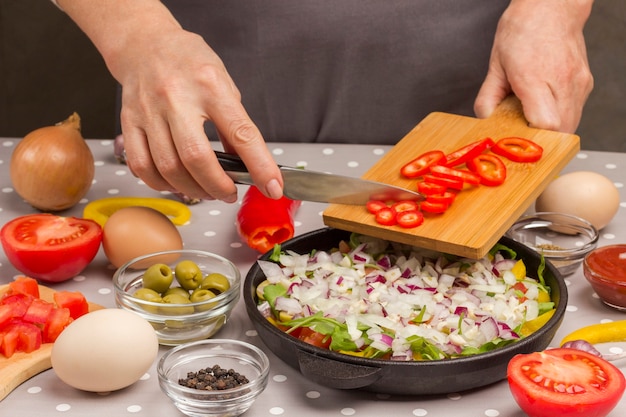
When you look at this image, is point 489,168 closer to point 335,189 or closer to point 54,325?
point 335,189

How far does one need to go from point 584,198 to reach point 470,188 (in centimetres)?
29

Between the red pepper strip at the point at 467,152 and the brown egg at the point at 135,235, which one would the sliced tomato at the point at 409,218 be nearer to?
the red pepper strip at the point at 467,152

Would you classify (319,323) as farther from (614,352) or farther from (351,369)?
(614,352)

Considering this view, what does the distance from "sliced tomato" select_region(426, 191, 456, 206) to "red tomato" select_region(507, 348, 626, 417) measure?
423mm

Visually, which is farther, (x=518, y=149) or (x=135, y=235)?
(x=518, y=149)

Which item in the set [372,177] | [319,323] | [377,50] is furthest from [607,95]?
[319,323]

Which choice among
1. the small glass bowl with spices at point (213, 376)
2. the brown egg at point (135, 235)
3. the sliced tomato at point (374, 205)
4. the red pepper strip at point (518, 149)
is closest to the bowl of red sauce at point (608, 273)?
the red pepper strip at point (518, 149)

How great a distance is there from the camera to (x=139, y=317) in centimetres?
153

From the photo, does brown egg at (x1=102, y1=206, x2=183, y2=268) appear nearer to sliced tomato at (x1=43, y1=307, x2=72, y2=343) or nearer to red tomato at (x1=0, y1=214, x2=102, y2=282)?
red tomato at (x1=0, y1=214, x2=102, y2=282)

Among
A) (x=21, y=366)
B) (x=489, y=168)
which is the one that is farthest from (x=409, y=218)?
(x=21, y=366)

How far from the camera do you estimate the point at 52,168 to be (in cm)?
208

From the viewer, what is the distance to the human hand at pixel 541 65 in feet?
7.07

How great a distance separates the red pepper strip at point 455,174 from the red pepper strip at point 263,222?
0.32 metres

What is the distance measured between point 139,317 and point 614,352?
0.77 m
